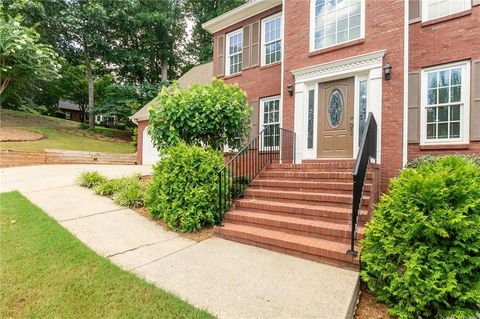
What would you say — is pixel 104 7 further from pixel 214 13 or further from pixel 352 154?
pixel 352 154

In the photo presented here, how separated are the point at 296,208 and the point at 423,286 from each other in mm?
2271

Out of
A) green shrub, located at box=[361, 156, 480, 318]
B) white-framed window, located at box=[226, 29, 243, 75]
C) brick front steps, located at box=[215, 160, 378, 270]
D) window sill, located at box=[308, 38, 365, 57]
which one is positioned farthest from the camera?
white-framed window, located at box=[226, 29, 243, 75]

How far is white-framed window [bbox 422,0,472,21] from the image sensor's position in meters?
5.95

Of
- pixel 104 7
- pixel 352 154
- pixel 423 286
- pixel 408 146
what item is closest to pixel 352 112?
pixel 352 154

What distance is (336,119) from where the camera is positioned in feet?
22.0

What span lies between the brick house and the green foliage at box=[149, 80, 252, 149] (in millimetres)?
1392

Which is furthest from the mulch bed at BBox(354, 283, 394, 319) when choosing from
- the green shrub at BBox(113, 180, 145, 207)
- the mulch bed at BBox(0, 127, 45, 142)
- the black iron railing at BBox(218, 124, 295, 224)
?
the mulch bed at BBox(0, 127, 45, 142)

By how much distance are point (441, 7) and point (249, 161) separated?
561 centimetres

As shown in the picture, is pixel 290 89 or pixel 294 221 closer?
pixel 294 221

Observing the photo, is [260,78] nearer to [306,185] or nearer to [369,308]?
[306,185]

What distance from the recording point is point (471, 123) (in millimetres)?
5688

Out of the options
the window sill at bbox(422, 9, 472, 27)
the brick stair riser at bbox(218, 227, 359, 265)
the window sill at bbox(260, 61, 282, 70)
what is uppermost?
the window sill at bbox(422, 9, 472, 27)

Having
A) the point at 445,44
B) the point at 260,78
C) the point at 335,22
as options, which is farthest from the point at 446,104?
the point at 260,78

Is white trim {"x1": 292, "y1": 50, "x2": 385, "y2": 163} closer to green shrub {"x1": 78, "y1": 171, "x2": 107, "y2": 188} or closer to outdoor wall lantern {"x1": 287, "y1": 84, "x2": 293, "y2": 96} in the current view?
outdoor wall lantern {"x1": 287, "y1": 84, "x2": 293, "y2": 96}
